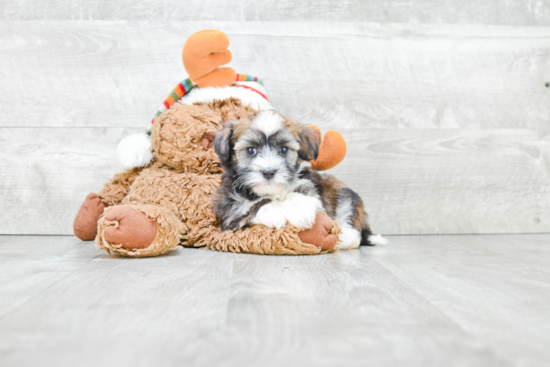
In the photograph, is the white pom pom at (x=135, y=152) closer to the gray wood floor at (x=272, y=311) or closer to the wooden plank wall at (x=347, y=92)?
the wooden plank wall at (x=347, y=92)

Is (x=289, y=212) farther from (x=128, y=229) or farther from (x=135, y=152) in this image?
(x=135, y=152)

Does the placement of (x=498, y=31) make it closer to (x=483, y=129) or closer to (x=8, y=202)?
(x=483, y=129)

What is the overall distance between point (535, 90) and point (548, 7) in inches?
18.8

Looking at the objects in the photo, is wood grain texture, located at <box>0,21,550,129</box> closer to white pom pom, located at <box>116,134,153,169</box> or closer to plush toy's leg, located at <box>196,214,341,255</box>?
white pom pom, located at <box>116,134,153,169</box>

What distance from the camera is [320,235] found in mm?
1609

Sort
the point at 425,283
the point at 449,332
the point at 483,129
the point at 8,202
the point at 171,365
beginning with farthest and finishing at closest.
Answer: the point at 483,129, the point at 8,202, the point at 425,283, the point at 449,332, the point at 171,365

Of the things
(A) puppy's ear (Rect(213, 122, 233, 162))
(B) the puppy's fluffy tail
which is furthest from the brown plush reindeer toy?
(B) the puppy's fluffy tail

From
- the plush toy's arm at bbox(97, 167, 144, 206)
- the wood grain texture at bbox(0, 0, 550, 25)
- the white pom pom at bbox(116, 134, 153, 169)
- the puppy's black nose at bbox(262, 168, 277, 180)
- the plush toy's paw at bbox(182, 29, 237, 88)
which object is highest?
the wood grain texture at bbox(0, 0, 550, 25)

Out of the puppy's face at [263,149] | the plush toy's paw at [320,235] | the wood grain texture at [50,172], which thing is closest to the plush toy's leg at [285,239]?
the plush toy's paw at [320,235]

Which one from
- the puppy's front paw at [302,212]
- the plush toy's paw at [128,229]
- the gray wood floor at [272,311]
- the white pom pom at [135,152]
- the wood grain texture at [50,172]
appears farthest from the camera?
the wood grain texture at [50,172]

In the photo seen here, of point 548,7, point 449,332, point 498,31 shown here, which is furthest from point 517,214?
point 449,332

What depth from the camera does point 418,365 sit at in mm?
688

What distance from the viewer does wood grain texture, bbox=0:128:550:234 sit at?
2271mm

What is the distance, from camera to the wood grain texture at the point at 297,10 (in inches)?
90.7
